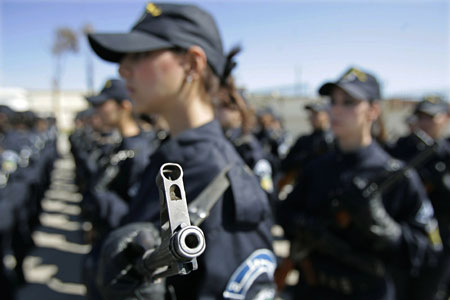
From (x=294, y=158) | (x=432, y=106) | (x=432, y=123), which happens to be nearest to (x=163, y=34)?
(x=432, y=123)

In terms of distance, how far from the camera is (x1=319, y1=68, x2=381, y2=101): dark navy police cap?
239 centimetres

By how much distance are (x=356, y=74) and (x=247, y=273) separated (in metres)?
1.92

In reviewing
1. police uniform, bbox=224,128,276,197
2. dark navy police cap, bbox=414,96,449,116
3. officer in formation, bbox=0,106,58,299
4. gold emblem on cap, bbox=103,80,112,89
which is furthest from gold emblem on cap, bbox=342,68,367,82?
officer in formation, bbox=0,106,58,299

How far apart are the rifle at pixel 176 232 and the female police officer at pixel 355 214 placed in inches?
62.3

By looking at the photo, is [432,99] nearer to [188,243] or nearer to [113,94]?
[113,94]

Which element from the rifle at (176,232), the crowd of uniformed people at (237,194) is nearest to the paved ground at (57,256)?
the crowd of uniformed people at (237,194)

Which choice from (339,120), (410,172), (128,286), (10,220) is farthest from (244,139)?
(128,286)

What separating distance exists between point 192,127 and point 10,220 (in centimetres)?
316

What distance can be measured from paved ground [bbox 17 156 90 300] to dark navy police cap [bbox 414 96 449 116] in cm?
497

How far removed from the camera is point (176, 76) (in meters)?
1.34

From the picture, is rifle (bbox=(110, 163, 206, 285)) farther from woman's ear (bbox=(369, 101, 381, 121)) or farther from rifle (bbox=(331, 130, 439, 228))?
woman's ear (bbox=(369, 101, 381, 121))

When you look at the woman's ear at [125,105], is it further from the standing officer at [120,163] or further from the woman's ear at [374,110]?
the woman's ear at [374,110]

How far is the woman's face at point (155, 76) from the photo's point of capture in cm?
132

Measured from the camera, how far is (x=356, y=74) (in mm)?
2568
